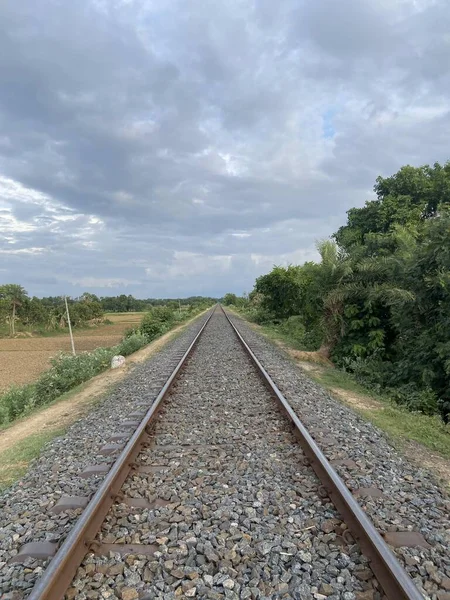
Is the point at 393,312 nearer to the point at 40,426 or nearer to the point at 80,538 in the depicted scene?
the point at 40,426

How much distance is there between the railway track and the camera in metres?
2.52

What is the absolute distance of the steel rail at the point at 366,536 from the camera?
2355 mm

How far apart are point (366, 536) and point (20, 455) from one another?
426 centimetres

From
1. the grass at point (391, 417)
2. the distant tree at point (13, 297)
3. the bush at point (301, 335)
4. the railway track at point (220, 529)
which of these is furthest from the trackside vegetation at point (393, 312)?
the distant tree at point (13, 297)

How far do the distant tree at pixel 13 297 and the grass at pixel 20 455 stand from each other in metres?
46.4

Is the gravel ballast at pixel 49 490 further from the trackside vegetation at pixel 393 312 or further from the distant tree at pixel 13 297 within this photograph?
the distant tree at pixel 13 297

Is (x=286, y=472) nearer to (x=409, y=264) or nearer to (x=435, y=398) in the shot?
(x=435, y=398)

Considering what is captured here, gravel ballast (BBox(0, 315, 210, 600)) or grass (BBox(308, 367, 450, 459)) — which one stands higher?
gravel ballast (BBox(0, 315, 210, 600))

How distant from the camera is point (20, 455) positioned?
5156 millimetres

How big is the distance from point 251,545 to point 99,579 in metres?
1.04

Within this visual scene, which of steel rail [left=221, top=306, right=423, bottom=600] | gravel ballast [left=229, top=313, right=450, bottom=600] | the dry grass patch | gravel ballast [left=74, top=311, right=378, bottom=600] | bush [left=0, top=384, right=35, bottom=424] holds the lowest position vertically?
bush [left=0, top=384, right=35, bottom=424]

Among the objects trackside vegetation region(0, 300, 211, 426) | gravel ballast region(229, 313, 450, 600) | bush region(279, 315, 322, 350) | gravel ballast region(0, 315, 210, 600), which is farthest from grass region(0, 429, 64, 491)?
bush region(279, 315, 322, 350)

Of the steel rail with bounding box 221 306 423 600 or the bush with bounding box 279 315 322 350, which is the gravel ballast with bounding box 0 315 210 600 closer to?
the steel rail with bounding box 221 306 423 600

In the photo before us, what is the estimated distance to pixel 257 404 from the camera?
262 inches
